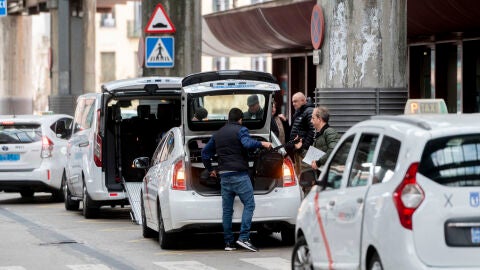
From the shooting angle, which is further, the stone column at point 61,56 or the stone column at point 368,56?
the stone column at point 61,56

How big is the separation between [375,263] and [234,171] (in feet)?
19.8

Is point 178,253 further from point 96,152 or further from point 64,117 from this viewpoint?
point 64,117

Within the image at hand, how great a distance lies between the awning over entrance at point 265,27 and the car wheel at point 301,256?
59.2ft

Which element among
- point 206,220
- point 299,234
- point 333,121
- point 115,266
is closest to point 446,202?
point 299,234

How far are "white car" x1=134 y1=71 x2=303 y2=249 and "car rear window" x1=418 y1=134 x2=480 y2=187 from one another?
6.58 metres

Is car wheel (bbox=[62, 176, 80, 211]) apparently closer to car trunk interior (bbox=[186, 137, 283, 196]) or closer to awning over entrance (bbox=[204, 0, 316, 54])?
car trunk interior (bbox=[186, 137, 283, 196])

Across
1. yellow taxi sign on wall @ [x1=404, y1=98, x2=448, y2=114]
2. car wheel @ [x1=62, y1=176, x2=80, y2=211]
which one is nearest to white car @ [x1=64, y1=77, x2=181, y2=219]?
car wheel @ [x1=62, y1=176, x2=80, y2=211]

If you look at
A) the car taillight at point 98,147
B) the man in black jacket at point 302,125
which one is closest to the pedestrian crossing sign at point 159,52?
the car taillight at point 98,147

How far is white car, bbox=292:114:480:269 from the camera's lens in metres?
9.34

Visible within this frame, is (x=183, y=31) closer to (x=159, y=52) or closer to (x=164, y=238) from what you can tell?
(x=159, y=52)

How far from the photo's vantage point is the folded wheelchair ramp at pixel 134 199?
19625 mm

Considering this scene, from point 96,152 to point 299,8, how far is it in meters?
10.8

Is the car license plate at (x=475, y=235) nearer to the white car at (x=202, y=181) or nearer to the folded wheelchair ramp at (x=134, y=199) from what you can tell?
the white car at (x=202, y=181)

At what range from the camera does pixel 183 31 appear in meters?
27.9
